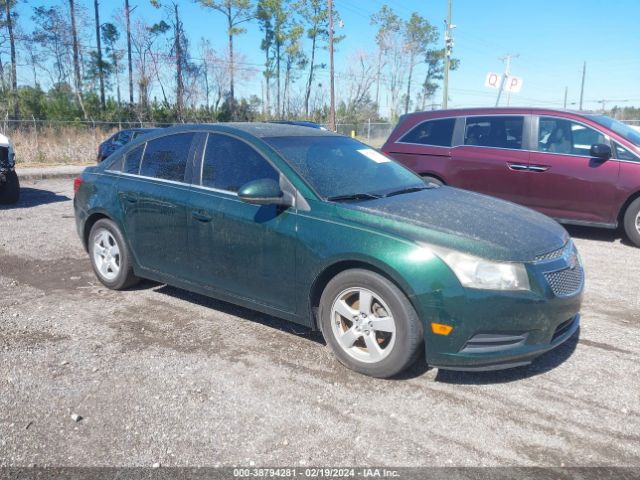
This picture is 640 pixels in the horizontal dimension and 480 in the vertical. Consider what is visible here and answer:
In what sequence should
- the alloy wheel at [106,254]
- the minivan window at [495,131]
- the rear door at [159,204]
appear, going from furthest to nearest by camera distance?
the minivan window at [495,131]
the alloy wheel at [106,254]
the rear door at [159,204]

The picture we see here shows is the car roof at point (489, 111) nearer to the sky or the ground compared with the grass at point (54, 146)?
nearer to the sky

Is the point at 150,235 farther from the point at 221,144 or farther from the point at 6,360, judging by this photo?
the point at 6,360

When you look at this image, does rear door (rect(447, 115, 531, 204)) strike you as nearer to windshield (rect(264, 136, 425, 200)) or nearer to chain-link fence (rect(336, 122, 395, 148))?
windshield (rect(264, 136, 425, 200))

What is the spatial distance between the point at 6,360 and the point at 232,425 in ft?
6.12

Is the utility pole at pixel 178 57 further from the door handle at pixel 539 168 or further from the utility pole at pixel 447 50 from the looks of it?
the door handle at pixel 539 168

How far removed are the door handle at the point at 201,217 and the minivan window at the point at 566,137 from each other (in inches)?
209

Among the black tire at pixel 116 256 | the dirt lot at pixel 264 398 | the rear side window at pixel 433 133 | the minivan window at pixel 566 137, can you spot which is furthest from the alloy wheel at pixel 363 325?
the rear side window at pixel 433 133

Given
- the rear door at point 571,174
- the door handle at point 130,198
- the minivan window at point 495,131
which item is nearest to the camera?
the door handle at point 130,198

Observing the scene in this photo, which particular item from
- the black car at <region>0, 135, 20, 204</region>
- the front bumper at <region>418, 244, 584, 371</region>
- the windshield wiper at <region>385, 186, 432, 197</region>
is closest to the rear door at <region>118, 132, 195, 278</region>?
the windshield wiper at <region>385, 186, 432, 197</region>

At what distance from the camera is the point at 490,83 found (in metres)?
19.7

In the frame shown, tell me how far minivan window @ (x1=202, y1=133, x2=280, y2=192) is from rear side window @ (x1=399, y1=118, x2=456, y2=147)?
15.7ft

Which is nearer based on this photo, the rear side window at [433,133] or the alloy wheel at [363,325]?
the alloy wheel at [363,325]

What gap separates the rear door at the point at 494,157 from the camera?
775cm

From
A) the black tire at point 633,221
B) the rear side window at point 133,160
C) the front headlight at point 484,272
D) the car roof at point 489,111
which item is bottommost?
the black tire at point 633,221
